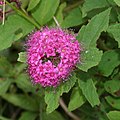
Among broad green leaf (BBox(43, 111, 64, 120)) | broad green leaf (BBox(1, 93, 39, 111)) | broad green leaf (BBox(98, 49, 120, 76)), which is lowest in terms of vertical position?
broad green leaf (BBox(43, 111, 64, 120))

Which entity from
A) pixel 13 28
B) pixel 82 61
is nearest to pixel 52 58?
pixel 82 61

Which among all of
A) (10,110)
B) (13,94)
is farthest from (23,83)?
(10,110)

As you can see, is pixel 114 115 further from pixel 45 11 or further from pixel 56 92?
pixel 45 11

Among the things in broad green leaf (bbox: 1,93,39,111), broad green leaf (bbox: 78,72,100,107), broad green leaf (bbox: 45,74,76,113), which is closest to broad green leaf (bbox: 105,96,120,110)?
broad green leaf (bbox: 78,72,100,107)

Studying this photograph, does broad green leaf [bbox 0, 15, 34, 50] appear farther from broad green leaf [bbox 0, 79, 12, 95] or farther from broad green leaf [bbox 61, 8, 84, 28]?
broad green leaf [bbox 0, 79, 12, 95]

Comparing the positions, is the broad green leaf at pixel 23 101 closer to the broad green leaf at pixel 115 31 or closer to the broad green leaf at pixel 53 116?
the broad green leaf at pixel 53 116

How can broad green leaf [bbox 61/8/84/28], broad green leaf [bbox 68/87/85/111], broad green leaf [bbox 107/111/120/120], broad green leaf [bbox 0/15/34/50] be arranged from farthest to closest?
broad green leaf [bbox 61/8/84/28] → broad green leaf [bbox 68/87/85/111] → broad green leaf [bbox 0/15/34/50] → broad green leaf [bbox 107/111/120/120]

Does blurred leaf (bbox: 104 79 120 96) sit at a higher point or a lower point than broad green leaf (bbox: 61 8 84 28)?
lower
